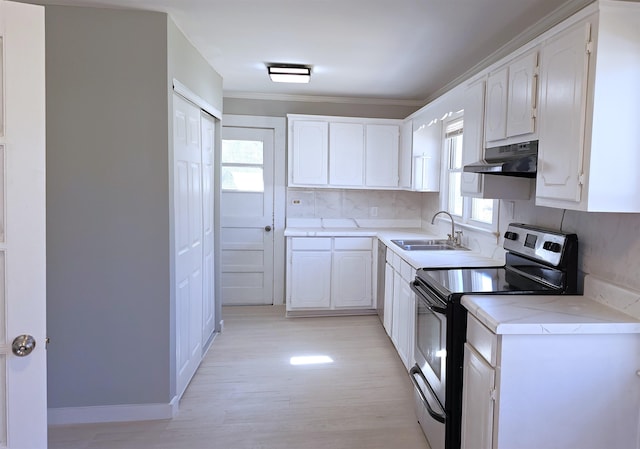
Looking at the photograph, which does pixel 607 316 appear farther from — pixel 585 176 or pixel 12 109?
pixel 12 109

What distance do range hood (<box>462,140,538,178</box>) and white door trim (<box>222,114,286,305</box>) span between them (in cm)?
267

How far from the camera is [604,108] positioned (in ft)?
4.94

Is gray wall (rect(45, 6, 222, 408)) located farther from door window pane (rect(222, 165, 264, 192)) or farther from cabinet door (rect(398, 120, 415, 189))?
cabinet door (rect(398, 120, 415, 189))

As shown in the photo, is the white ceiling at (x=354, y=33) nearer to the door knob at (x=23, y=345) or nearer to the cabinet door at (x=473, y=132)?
the cabinet door at (x=473, y=132)

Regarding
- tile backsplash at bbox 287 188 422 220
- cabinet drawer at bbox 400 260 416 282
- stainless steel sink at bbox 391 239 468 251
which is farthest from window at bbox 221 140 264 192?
cabinet drawer at bbox 400 260 416 282

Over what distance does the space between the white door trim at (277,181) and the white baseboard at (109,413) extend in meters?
2.30

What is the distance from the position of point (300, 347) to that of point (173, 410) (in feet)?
4.24

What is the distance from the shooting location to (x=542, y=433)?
1566 millimetres

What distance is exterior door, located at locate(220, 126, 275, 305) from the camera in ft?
14.8

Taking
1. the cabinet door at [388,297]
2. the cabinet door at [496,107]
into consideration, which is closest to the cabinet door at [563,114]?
the cabinet door at [496,107]

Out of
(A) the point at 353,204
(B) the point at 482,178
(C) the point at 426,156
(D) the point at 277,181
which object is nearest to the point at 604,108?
(B) the point at 482,178

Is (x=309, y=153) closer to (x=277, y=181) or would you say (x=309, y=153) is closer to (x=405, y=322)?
(x=277, y=181)

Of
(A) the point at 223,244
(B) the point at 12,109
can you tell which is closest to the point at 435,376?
(B) the point at 12,109

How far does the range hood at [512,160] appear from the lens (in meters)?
1.90
